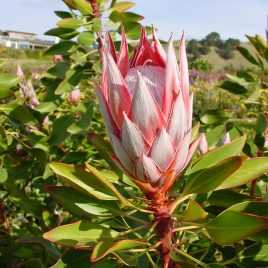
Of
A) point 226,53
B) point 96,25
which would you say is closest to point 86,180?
point 96,25

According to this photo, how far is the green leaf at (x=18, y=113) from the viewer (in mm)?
1907

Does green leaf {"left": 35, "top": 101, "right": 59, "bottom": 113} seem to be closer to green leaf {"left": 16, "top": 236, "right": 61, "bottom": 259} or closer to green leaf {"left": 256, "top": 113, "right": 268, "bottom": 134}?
green leaf {"left": 16, "top": 236, "right": 61, "bottom": 259}

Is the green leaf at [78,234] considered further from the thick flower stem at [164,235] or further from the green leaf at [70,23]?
the green leaf at [70,23]

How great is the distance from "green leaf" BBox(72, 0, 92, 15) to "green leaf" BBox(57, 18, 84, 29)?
8 centimetres

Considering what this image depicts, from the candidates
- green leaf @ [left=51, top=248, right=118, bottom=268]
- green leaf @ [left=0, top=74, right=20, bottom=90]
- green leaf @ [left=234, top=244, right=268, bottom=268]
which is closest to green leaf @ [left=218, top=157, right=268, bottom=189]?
green leaf @ [left=234, top=244, right=268, bottom=268]

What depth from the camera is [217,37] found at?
52.2m

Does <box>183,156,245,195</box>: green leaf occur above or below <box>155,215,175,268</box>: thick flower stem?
above

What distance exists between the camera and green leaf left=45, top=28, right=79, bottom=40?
2.20 m

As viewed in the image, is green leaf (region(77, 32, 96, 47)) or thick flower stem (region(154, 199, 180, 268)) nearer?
thick flower stem (region(154, 199, 180, 268))

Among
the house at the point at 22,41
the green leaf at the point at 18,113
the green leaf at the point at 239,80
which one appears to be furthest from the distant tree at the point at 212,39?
the green leaf at the point at 18,113

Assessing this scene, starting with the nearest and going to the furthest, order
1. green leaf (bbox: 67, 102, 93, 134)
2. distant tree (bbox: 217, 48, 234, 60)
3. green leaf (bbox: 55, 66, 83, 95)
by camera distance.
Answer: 1. green leaf (bbox: 67, 102, 93, 134)
2. green leaf (bbox: 55, 66, 83, 95)
3. distant tree (bbox: 217, 48, 234, 60)

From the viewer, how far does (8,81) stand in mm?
1831

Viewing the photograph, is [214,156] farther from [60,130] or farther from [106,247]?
[60,130]

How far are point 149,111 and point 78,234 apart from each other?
41 cm
